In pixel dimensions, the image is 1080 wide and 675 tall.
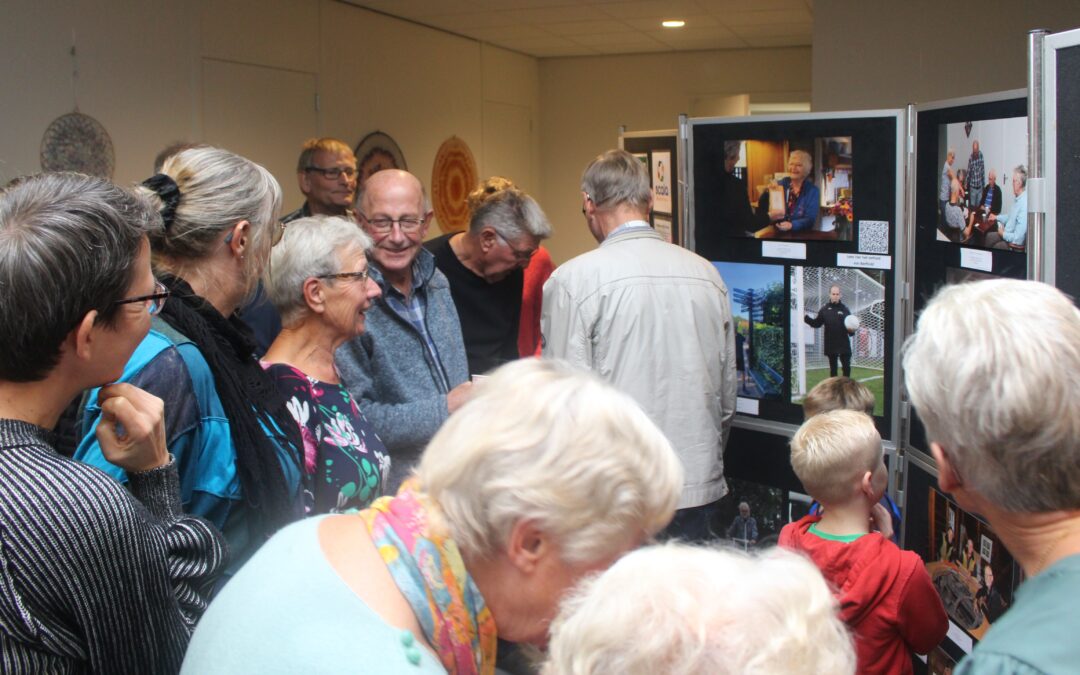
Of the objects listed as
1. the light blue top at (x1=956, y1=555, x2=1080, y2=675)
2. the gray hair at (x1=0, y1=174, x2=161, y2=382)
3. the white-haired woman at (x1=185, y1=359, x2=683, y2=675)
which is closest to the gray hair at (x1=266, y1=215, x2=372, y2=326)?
the gray hair at (x1=0, y1=174, x2=161, y2=382)

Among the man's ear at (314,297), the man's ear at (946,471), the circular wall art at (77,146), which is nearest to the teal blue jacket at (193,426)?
the man's ear at (314,297)

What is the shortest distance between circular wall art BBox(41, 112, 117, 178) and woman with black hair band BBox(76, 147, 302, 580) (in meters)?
3.51

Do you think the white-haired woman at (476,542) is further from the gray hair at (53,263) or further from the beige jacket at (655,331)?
the beige jacket at (655,331)

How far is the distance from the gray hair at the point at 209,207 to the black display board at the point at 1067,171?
1.43 m

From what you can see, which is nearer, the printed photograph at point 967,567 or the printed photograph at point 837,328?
the printed photograph at point 967,567

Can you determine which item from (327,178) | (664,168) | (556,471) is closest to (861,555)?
(556,471)

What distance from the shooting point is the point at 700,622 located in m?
0.90

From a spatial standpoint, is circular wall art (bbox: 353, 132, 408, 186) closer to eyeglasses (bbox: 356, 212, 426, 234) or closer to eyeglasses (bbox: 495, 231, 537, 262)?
eyeglasses (bbox: 495, 231, 537, 262)

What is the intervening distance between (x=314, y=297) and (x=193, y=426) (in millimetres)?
601

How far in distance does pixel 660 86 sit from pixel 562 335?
8.08 metres

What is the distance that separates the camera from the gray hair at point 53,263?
1.20 meters

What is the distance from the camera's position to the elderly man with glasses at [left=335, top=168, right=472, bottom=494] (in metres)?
2.49

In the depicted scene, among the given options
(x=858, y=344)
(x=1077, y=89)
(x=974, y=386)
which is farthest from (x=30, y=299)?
(x=858, y=344)

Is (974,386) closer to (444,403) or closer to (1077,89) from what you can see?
(1077,89)
